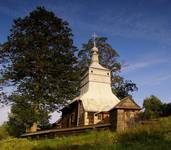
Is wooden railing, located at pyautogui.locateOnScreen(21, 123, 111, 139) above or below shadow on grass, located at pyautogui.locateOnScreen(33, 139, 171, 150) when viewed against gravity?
above

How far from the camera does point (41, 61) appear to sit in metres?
40.2

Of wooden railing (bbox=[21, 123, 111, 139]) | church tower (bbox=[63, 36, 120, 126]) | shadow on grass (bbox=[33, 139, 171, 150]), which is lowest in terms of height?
shadow on grass (bbox=[33, 139, 171, 150])

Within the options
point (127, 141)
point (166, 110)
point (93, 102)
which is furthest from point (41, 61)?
point (127, 141)

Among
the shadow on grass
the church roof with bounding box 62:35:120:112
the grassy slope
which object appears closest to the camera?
the shadow on grass

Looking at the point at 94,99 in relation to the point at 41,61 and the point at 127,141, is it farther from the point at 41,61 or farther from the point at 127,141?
the point at 127,141

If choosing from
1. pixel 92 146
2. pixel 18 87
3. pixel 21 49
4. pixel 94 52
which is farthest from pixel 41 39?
pixel 92 146

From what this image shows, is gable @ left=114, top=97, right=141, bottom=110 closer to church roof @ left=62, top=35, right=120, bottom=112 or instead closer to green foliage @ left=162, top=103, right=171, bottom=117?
green foliage @ left=162, top=103, right=171, bottom=117

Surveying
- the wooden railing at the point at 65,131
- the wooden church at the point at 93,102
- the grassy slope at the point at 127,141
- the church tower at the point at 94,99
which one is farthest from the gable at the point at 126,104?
the church tower at the point at 94,99

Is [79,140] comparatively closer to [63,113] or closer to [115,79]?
[63,113]

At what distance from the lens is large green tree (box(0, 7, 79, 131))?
40.0 m

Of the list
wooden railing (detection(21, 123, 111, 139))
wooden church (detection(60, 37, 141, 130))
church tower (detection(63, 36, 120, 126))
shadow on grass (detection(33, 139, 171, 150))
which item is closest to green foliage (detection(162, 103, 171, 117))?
wooden church (detection(60, 37, 141, 130))

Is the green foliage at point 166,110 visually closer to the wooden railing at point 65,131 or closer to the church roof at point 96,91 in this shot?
the church roof at point 96,91

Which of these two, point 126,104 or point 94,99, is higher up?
point 94,99

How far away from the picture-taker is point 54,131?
29.9 meters
